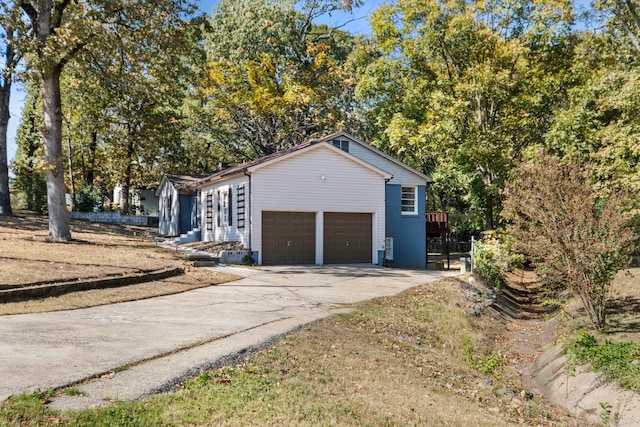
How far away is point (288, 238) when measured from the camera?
21.5 metres

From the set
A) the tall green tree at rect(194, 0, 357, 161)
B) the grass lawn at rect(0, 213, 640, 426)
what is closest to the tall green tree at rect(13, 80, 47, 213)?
the tall green tree at rect(194, 0, 357, 161)

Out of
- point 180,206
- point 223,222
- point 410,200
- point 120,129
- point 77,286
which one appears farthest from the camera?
point 120,129

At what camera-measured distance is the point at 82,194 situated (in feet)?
117

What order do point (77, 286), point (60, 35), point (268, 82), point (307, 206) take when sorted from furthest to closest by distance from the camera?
1. point (268, 82)
2. point (307, 206)
3. point (60, 35)
4. point (77, 286)

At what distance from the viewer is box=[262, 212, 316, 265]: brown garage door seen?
21.1 meters

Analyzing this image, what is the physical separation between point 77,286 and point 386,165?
1802 centimetres

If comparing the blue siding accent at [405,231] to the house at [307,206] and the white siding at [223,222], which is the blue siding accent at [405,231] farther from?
the white siding at [223,222]

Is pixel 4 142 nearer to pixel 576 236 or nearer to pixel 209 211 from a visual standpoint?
pixel 209 211

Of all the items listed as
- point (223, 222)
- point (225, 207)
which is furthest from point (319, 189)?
point (223, 222)

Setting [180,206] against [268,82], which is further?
[268,82]

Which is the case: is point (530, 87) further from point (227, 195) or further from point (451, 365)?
point (451, 365)

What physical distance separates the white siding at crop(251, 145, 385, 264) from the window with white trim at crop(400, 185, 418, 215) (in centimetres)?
395

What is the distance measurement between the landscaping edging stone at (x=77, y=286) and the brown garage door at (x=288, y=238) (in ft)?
20.8

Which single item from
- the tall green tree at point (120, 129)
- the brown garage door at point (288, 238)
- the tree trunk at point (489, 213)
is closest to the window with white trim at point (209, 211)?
the tall green tree at point (120, 129)
